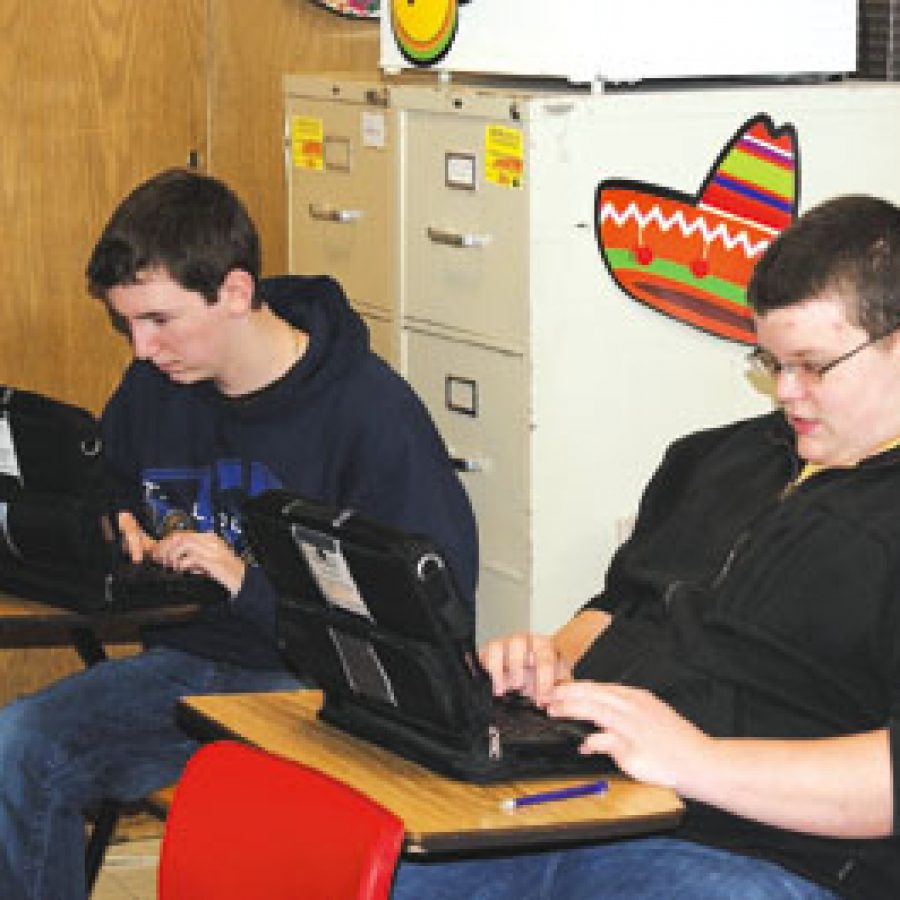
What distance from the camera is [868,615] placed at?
7.69ft

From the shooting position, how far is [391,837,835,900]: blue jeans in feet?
7.54

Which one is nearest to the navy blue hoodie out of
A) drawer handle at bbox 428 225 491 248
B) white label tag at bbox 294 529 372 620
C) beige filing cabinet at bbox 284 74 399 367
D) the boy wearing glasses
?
drawer handle at bbox 428 225 491 248

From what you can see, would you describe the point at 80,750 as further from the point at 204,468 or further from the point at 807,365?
the point at 807,365

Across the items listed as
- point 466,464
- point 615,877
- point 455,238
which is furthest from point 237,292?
point 615,877

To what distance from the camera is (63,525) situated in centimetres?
314

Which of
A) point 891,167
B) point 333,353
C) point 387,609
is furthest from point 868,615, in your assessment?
point 891,167

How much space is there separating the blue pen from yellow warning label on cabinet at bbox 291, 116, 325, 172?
2008 millimetres

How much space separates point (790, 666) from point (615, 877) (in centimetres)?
31

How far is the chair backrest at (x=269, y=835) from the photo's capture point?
1973 mm

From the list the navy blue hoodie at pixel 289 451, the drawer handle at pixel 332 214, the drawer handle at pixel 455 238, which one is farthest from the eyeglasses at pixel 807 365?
the drawer handle at pixel 332 214

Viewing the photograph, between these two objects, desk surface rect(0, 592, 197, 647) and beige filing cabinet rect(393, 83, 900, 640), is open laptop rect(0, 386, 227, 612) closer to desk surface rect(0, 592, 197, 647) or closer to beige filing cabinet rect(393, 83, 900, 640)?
desk surface rect(0, 592, 197, 647)

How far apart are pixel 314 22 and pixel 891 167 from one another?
1325mm

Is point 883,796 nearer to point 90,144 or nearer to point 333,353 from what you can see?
point 333,353

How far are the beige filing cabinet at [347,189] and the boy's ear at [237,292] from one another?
1.56ft
